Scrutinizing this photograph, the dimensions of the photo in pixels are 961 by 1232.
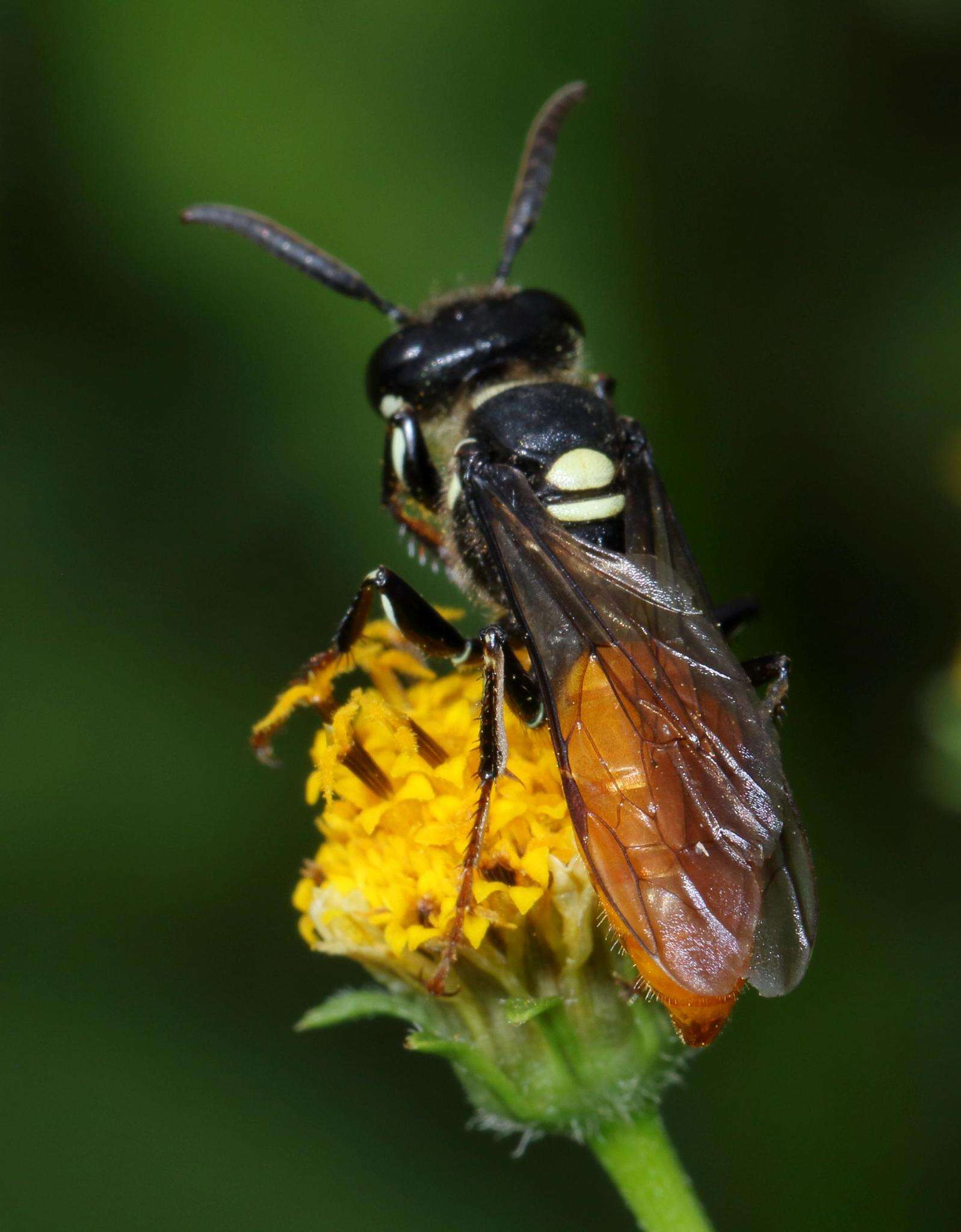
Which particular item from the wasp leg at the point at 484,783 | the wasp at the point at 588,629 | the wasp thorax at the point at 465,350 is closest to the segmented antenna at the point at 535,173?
the wasp at the point at 588,629

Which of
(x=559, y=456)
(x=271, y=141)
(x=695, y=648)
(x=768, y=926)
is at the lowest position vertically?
(x=768, y=926)

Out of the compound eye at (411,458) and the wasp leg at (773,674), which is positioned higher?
the compound eye at (411,458)

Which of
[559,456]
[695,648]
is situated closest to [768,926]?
[695,648]

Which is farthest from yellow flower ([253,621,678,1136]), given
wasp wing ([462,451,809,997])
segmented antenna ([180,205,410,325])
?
segmented antenna ([180,205,410,325])

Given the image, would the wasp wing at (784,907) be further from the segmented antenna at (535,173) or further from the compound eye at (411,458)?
the segmented antenna at (535,173)

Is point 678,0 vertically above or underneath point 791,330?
above

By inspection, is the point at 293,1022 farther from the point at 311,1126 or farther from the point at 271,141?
the point at 271,141

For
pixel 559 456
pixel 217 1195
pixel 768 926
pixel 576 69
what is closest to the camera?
pixel 768 926
